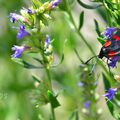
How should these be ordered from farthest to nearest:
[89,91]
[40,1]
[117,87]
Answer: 1. [89,91]
2. [40,1]
3. [117,87]

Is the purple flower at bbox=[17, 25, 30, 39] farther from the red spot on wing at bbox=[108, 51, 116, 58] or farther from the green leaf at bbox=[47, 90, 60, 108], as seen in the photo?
the red spot on wing at bbox=[108, 51, 116, 58]

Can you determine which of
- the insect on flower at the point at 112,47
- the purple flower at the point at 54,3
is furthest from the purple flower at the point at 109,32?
the purple flower at the point at 54,3

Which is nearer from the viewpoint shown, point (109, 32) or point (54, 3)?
point (109, 32)

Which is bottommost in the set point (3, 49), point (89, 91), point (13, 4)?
point (89, 91)

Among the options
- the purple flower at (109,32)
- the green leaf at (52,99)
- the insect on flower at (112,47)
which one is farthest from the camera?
the green leaf at (52,99)

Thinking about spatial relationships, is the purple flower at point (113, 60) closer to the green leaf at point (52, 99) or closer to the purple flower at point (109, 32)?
the purple flower at point (109, 32)

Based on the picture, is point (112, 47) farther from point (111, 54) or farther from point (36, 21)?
point (36, 21)

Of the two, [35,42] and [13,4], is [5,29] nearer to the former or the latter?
[13,4]

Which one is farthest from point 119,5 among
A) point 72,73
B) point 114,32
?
point 72,73

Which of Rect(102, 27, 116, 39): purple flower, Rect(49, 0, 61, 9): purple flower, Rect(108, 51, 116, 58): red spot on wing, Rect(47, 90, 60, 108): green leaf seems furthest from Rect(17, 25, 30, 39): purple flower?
Rect(108, 51, 116, 58): red spot on wing

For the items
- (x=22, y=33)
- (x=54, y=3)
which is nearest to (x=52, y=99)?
(x=22, y=33)

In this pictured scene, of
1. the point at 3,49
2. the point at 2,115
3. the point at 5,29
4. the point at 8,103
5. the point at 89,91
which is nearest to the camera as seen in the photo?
the point at 89,91
